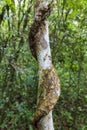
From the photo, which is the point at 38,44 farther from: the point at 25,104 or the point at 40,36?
the point at 25,104

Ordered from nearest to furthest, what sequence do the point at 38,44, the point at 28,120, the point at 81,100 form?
the point at 38,44
the point at 28,120
the point at 81,100

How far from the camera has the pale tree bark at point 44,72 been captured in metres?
2.92

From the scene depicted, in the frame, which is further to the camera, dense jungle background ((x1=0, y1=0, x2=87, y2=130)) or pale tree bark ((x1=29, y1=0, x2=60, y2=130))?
dense jungle background ((x1=0, y1=0, x2=87, y2=130))

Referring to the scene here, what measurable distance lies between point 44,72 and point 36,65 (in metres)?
0.88

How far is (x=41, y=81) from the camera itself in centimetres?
300

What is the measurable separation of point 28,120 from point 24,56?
82cm

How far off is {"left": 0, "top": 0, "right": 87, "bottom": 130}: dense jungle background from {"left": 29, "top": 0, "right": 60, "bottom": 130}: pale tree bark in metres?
0.55

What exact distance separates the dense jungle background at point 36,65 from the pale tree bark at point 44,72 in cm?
55

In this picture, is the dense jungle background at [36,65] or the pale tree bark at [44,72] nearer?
the pale tree bark at [44,72]

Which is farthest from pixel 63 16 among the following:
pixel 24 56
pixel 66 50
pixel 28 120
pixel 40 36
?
pixel 28 120

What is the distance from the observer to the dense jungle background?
362cm

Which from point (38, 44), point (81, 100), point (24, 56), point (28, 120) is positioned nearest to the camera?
point (38, 44)

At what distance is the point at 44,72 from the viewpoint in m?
2.95

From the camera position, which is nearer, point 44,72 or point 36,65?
point 44,72
